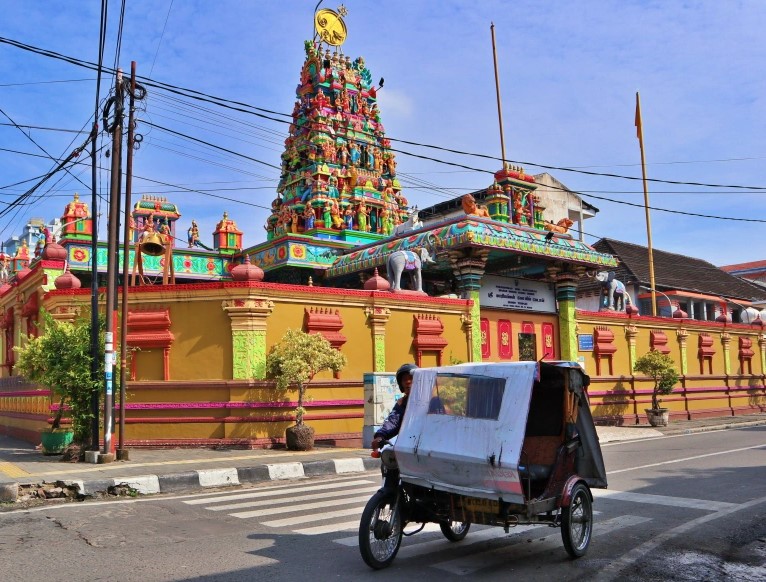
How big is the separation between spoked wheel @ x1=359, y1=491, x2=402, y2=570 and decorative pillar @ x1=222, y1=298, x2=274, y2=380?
949 centimetres

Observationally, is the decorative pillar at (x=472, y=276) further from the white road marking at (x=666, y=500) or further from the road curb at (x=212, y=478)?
the white road marking at (x=666, y=500)

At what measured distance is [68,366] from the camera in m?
13.1

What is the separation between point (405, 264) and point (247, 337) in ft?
19.2

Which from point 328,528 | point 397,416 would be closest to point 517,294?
point 328,528

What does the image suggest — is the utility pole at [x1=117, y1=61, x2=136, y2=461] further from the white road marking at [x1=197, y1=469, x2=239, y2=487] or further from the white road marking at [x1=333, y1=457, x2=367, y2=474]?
the white road marking at [x1=333, y1=457, x2=367, y2=474]

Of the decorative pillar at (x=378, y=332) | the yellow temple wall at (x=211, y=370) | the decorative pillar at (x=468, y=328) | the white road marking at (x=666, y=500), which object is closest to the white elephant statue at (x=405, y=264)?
the decorative pillar at (x=468, y=328)

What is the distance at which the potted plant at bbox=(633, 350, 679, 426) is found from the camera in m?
23.5

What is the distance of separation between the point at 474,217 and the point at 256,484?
10.6 metres

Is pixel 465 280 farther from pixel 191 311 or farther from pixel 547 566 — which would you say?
pixel 547 566

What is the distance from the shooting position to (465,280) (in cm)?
1988

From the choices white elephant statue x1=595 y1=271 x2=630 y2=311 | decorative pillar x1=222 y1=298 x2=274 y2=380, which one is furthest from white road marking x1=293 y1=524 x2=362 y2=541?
white elephant statue x1=595 y1=271 x2=630 y2=311

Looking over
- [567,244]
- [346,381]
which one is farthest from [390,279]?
[567,244]

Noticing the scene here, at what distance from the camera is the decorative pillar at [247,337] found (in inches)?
593

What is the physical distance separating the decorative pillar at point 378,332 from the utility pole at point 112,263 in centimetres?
644
